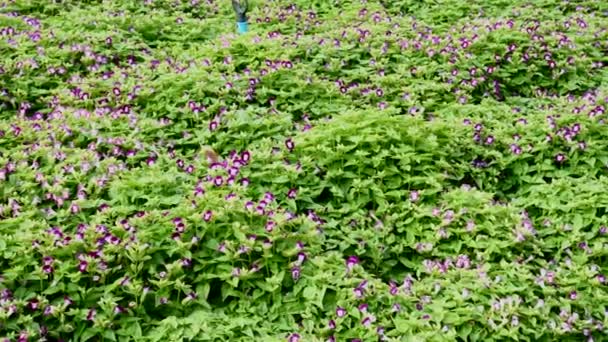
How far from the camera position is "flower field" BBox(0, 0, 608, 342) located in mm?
3492

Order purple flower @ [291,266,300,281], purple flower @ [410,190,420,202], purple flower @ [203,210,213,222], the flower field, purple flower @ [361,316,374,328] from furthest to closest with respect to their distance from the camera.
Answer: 1. purple flower @ [410,190,420,202]
2. purple flower @ [203,210,213,222]
3. purple flower @ [291,266,300,281]
4. the flower field
5. purple flower @ [361,316,374,328]

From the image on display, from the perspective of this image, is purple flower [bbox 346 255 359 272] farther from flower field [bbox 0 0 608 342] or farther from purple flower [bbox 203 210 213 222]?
purple flower [bbox 203 210 213 222]

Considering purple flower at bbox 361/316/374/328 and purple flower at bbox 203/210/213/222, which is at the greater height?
purple flower at bbox 203/210/213/222

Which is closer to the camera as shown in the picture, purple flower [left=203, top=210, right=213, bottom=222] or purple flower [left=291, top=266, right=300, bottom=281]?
purple flower [left=291, top=266, right=300, bottom=281]

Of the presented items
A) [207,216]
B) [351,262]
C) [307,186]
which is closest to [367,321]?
[351,262]

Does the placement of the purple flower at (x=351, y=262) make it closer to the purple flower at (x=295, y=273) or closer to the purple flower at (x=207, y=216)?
the purple flower at (x=295, y=273)

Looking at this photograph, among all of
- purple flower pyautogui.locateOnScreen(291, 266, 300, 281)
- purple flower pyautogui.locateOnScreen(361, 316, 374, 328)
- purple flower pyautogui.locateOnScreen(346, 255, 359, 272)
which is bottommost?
purple flower pyautogui.locateOnScreen(361, 316, 374, 328)

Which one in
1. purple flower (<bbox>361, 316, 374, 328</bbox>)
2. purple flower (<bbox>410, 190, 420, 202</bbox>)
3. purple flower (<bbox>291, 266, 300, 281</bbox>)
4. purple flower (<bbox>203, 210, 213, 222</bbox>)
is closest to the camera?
purple flower (<bbox>361, 316, 374, 328</bbox>)

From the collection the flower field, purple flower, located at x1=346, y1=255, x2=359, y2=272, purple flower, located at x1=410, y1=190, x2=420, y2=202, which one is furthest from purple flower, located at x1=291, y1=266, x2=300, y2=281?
purple flower, located at x1=410, y1=190, x2=420, y2=202

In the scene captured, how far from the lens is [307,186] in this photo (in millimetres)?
4359

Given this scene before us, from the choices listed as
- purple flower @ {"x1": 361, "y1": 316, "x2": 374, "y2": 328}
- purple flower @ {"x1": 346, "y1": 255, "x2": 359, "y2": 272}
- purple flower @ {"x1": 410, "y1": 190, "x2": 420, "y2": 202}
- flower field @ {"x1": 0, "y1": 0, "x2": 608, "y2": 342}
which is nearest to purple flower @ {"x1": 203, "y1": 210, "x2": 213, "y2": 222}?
flower field @ {"x1": 0, "y1": 0, "x2": 608, "y2": 342}

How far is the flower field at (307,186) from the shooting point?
349cm

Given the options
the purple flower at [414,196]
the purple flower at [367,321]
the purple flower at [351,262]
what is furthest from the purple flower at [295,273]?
the purple flower at [414,196]

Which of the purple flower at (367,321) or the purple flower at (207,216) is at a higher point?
the purple flower at (207,216)
